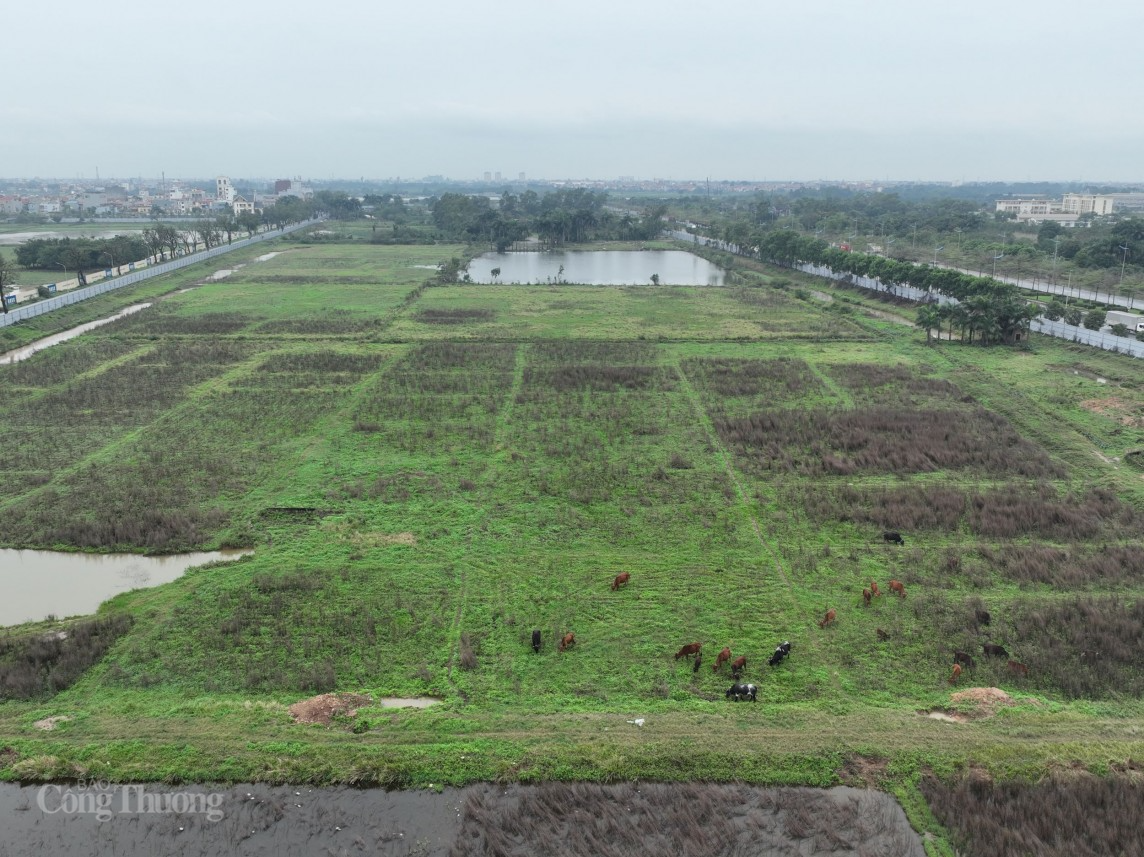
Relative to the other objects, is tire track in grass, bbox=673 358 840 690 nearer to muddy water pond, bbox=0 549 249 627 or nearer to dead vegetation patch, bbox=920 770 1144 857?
dead vegetation patch, bbox=920 770 1144 857

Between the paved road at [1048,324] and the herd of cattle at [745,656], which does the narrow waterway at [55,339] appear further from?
the paved road at [1048,324]

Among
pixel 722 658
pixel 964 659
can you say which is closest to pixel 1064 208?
pixel 964 659

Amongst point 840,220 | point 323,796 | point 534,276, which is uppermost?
point 840,220

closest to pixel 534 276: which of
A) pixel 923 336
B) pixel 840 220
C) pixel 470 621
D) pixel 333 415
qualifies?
pixel 923 336

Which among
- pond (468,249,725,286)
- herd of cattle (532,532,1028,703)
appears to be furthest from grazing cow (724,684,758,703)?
pond (468,249,725,286)

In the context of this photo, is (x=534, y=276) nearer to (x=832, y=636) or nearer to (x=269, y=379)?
(x=269, y=379)

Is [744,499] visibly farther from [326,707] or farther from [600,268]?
[600,268]
